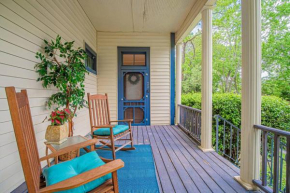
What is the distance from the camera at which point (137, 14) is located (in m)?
3.86

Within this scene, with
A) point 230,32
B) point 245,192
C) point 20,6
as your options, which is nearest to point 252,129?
point 245,192

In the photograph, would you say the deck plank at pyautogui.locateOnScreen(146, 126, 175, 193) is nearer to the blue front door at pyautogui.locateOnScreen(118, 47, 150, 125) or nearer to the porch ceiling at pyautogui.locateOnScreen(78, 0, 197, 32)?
the blue front door at pyautogui.locateOnScreen(118, 47, 150, 125)

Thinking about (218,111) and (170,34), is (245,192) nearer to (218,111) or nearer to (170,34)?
(218,111)

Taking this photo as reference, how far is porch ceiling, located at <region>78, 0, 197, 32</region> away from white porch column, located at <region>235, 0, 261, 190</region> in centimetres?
201

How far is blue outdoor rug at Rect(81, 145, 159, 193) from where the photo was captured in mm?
1706

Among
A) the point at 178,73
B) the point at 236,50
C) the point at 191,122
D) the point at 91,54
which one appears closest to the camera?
the point at 191,122

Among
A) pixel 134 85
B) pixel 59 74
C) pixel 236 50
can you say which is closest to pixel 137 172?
pixel 59 74

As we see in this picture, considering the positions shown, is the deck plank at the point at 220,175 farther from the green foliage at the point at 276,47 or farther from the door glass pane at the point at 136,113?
the green foliage at the point at 276,47

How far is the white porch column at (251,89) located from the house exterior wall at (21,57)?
2.45m

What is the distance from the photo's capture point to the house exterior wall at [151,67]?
16.1 feet

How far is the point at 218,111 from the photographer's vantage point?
3.71 m

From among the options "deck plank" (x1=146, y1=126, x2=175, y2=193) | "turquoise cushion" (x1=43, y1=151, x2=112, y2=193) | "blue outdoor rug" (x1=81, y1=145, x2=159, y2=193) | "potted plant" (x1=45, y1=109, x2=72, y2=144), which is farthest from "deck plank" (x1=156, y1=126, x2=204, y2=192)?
"potted plant" (x1=45, y1=109, x2=72, y2=144)

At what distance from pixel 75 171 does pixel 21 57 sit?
137 centimetres

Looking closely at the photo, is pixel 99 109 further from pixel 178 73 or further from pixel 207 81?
pixel 178 73
